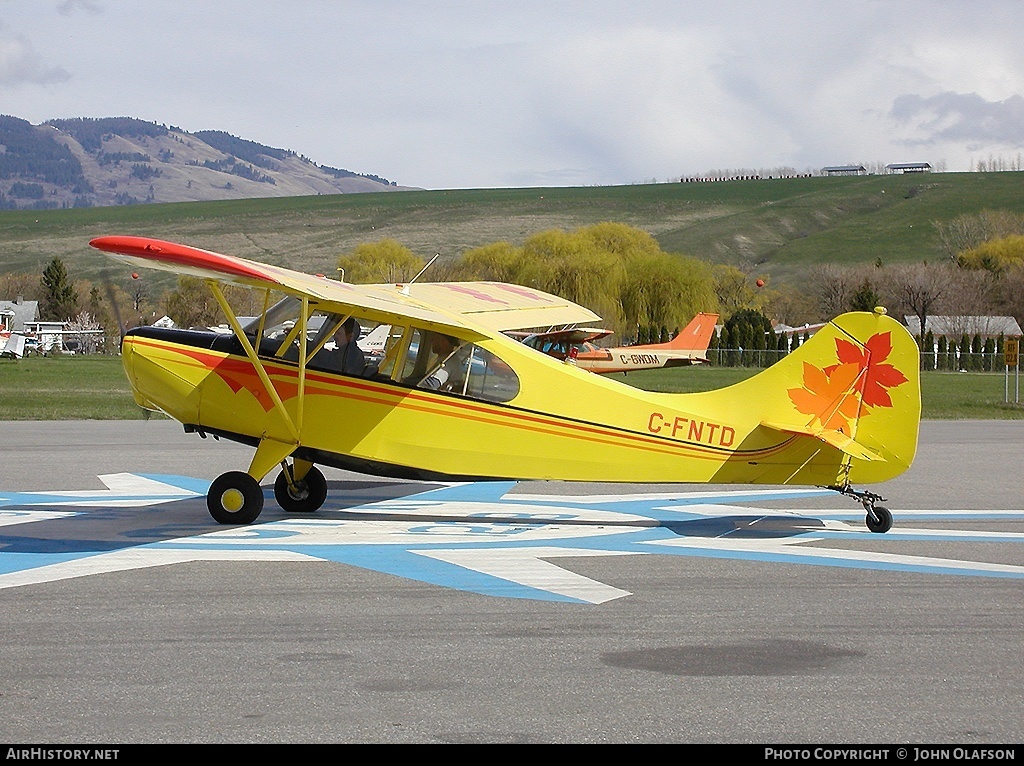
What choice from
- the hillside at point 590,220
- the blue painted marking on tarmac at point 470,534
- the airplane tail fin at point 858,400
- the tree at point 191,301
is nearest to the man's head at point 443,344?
the blue painted marking on tarmac at point 470,534

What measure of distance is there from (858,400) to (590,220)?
13864 centimetres

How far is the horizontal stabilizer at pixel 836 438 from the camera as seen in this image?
32.4 ft

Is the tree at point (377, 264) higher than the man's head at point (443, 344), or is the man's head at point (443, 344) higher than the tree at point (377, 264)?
the tree at point (377, 264)

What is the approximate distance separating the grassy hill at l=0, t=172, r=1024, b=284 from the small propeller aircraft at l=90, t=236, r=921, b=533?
374 ft

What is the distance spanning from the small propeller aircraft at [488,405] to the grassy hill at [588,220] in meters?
114

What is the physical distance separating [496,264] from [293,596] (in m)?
72.5

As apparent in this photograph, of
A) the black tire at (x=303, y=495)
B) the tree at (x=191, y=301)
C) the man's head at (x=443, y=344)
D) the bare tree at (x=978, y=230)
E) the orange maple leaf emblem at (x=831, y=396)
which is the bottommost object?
the black tire at (x=303, y=495)

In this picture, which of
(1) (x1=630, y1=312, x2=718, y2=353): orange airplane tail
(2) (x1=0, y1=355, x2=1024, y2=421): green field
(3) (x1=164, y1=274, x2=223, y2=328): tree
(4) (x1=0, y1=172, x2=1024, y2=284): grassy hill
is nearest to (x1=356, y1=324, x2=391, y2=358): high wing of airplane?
(2) (x1=0, y1=355, x2=1024, y2=421): green field

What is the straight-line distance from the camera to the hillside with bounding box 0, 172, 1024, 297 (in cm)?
14075

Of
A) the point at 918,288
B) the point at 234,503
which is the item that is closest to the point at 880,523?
the point at 234,503

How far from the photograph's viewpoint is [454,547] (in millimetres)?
9672

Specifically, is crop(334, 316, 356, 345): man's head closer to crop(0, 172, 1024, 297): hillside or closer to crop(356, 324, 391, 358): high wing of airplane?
crop(356, 324, 391, 358): high wing of airplane

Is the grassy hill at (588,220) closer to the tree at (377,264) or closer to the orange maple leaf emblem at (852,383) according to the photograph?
the tree at (377,264)
